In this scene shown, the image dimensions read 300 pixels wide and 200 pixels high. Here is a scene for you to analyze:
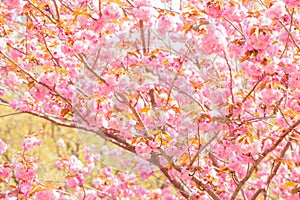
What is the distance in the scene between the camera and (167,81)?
402 centimetres

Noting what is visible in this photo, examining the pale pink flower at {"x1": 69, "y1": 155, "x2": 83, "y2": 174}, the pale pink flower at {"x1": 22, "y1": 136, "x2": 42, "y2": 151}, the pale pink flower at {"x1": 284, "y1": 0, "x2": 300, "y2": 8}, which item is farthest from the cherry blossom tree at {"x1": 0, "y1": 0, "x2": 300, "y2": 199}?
the pale pink flower at {"x1": 69, "y1": 155, "x2": 83, "y2": 174}

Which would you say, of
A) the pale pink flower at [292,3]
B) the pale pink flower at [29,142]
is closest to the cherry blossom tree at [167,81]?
the pale pink flower at [292,3]

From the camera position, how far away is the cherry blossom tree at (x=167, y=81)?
3383mm

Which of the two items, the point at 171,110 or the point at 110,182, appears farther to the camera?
the point at 110,182

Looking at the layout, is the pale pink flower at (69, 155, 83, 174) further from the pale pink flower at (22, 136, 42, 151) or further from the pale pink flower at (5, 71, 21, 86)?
A: the pale pink flower at (5, 71, 21, 86)

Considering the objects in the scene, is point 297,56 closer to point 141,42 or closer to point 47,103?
point 141,42

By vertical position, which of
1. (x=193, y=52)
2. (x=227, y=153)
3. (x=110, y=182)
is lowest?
(x=227, y=153)

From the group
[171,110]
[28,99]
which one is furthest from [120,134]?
[28,99]

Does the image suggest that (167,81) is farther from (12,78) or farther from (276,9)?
(12,78)

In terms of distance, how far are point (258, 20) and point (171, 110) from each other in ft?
3.08

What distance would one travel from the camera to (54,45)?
13.5 feet

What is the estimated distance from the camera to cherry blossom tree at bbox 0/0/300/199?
3383 mm

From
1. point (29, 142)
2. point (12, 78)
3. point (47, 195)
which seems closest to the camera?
point (47, 195)

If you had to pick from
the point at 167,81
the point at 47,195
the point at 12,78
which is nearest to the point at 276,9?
the point at 167,81
